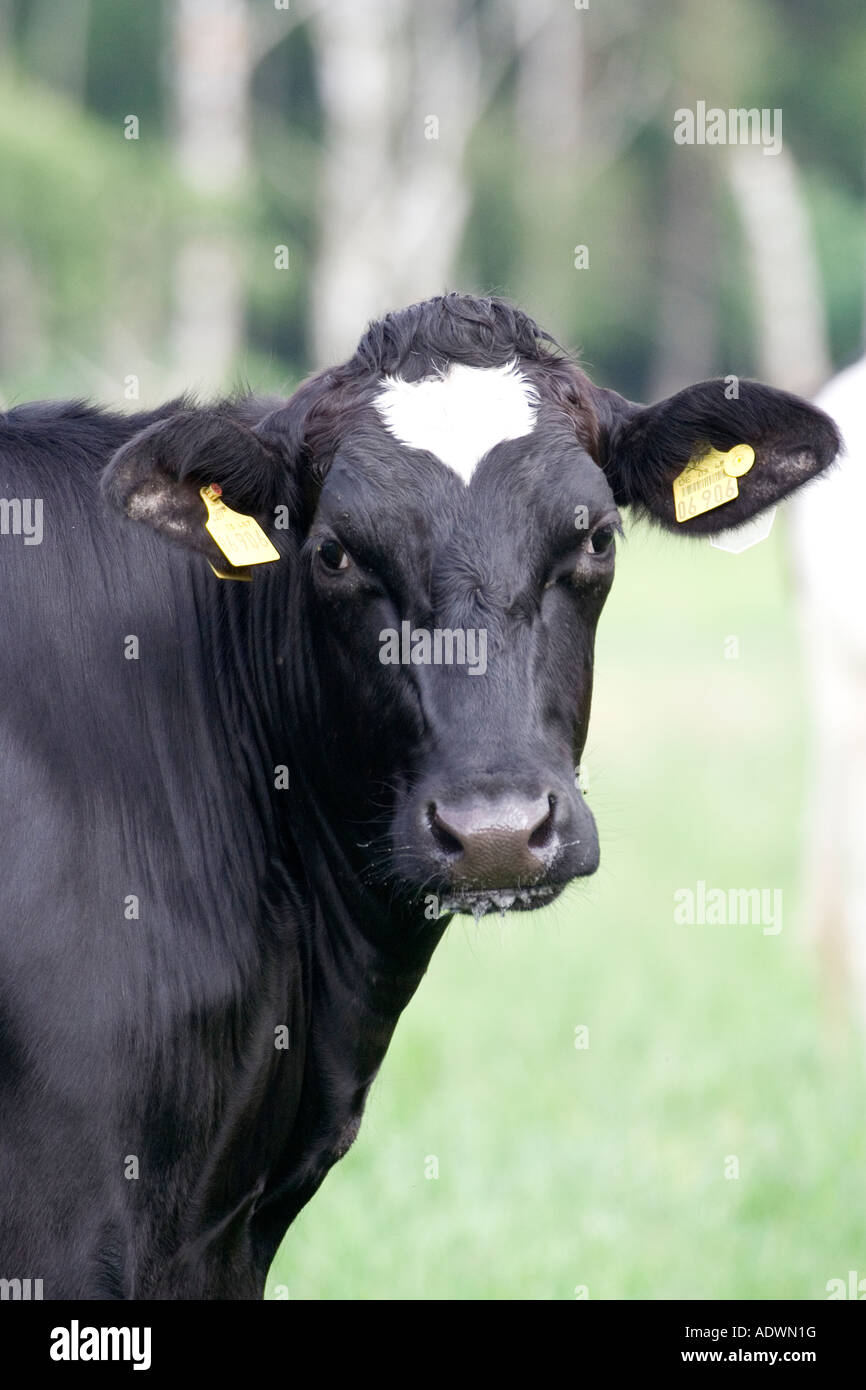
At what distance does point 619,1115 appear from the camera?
6676 millimetres

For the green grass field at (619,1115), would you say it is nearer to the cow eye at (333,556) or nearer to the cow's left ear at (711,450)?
the cow's left ear at (711,450)

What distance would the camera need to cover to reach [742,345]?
43.6 m

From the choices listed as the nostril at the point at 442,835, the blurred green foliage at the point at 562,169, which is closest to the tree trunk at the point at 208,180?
the blurred green foliage at the point at 562,169

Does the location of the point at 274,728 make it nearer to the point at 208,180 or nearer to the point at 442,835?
the point at 442,835

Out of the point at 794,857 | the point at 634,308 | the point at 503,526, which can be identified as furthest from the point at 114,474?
the point at 634,308

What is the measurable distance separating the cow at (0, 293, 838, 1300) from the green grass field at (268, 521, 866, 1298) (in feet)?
1.69

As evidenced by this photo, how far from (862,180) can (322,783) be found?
4427 cm

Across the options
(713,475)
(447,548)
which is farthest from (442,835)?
(713,475)

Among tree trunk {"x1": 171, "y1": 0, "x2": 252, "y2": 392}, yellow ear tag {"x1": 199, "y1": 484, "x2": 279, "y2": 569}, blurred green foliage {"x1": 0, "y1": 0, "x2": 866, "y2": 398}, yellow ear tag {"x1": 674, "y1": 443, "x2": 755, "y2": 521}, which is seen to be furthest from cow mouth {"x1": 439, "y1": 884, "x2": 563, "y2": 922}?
blurred green foliage {"x1": 0, "y1": 0, "x2": 866, "y2": 398}

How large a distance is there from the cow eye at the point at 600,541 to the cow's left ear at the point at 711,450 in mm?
357

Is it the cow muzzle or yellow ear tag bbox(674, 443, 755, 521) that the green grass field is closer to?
the cow muzzle

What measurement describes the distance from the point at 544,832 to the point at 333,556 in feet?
2.46

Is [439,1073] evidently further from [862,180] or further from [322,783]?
[862,180]

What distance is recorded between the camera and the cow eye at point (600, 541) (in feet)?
11.6
